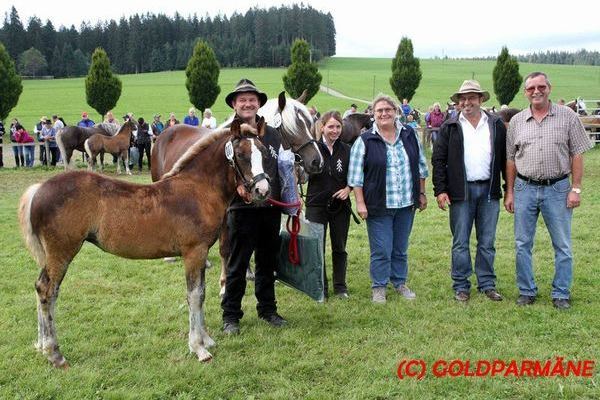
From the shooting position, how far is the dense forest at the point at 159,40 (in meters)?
88.1

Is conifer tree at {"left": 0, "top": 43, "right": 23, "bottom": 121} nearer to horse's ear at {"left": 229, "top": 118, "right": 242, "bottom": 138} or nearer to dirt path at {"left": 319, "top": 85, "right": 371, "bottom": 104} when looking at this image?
horse's ear at {"left": 229, "top": 118, "right": 242, "bottom": 138}

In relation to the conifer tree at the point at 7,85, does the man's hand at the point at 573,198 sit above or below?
below

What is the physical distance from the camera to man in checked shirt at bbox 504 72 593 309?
16.9ft

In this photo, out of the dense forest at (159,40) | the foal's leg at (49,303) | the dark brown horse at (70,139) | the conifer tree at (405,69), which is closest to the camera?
the foal's leg at (49,303)

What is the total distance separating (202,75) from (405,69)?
14.8 m

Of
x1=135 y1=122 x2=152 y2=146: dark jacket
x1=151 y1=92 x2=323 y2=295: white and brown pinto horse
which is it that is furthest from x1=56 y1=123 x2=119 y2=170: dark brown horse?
x1=151 y1=92 x2=323 y2=295: white and brown pinto horse

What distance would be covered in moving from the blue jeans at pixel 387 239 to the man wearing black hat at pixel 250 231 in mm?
1264

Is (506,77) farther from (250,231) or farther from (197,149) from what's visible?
(197,149)

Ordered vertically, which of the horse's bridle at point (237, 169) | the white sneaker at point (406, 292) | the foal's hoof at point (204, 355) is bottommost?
the white sneaker at point (406, 292)

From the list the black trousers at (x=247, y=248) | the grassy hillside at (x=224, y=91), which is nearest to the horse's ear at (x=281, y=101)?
the black trousers at (x=247, y=248)

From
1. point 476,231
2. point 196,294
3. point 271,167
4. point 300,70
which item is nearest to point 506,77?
point 300,70

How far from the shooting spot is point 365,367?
4238 mm

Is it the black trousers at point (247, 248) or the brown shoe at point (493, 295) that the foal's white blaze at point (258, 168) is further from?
the brown shoe at point (493, 295)

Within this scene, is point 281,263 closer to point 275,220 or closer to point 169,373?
point 275,220
